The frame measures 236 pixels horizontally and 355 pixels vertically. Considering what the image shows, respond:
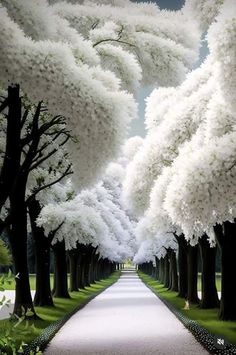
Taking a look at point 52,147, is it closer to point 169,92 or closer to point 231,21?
point 231,21

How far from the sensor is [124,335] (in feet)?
57.0

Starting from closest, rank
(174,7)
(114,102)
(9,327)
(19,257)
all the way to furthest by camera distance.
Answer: (9,327)
(114,102)
(174,7)
(19,257)

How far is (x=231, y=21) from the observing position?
9789 mm

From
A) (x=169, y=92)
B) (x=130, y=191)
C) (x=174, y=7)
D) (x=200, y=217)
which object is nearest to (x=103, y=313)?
(x=130, y=191)

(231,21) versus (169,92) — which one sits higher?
(169,92)

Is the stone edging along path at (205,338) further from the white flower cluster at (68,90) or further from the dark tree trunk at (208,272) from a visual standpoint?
the white flower cluster at (68,90)

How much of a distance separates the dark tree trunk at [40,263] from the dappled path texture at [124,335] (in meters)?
1.68

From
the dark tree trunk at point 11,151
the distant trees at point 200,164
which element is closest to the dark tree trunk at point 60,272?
the distant trees at point 200,164

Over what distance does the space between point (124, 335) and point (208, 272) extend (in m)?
8.00

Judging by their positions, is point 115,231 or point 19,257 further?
point 115,231

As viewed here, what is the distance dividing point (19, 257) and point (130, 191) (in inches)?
219

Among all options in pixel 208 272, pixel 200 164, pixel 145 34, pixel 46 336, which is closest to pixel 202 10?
pixel 145 34

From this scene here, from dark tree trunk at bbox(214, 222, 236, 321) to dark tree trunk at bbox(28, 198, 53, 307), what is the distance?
28.4 feet

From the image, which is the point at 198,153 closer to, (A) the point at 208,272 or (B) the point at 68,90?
(B) the point at 68,90
